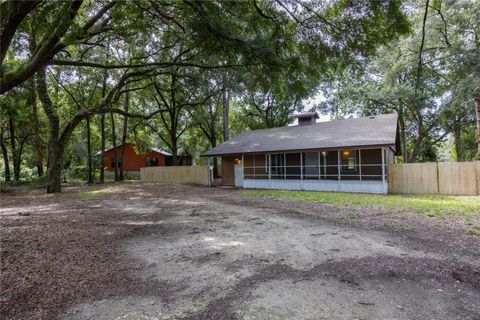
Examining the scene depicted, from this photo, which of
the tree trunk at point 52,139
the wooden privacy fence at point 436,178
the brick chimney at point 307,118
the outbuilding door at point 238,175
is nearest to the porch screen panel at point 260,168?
the outbuilding door at point 238,175

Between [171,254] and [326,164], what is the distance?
1459 centimetres

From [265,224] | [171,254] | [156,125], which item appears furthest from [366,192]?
[156,125]

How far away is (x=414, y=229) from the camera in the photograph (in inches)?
252

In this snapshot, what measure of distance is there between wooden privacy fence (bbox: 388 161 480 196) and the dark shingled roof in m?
1.67

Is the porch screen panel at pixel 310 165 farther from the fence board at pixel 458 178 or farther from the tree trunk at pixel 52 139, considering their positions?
the tree trunk at pixel 52 139

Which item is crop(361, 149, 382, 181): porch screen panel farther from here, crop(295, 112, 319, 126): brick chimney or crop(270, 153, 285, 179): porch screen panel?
crop(295, 112, 319, 126): brick chimney

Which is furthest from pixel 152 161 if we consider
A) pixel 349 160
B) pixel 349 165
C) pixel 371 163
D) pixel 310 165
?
pixel 371 163

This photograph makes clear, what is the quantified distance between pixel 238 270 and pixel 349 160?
14.7m

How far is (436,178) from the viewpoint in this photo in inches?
546

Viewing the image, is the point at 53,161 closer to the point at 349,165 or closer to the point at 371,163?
the point at 349,165

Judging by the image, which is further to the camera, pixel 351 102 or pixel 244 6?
pixel 351 102

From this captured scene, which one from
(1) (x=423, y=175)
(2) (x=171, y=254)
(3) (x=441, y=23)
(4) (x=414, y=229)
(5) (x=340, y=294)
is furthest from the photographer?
(3) (x=441, y=23)

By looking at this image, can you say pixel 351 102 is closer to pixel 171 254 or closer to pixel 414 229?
pixel 414 229

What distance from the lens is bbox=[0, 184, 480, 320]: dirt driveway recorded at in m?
2.99
